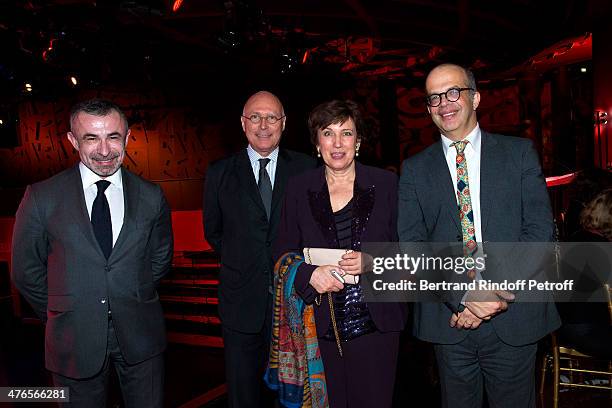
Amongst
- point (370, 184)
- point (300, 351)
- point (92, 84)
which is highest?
point (92, 84)

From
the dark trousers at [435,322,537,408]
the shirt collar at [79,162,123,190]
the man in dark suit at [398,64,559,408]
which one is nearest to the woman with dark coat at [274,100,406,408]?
the man in dark suit at [398,64,559,408]

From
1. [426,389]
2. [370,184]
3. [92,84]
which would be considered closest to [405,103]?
[92,84]

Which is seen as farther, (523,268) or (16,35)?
(16,35)

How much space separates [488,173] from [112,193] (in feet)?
5.13

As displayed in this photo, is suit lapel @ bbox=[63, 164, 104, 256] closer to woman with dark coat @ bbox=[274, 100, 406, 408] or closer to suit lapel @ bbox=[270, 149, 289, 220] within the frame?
woman with dark coat @ bbox=[274, 100, 406, 408]

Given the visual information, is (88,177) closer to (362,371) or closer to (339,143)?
(339,143)

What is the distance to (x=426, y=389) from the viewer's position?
11.9ft

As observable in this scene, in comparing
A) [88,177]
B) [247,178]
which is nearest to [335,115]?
[247,178]

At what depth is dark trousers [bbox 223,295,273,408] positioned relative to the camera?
104 inches

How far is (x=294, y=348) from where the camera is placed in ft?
7.56

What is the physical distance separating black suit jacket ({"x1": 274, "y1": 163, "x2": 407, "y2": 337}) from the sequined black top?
3cm

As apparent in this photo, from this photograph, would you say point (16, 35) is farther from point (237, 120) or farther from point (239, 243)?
point (239, 243)

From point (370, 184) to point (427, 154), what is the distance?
0.30 m

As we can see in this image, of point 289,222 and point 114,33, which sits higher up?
point 114,33
